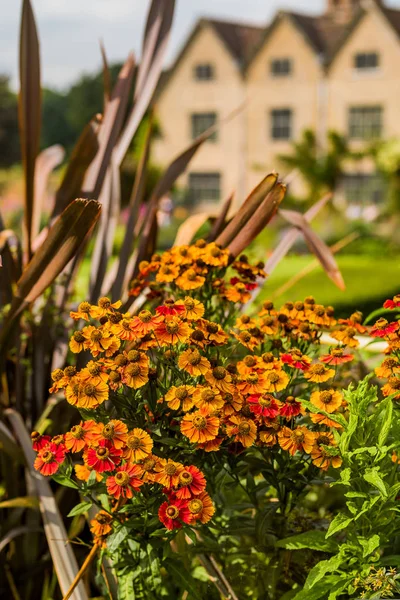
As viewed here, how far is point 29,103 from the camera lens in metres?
2.83

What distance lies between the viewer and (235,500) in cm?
246

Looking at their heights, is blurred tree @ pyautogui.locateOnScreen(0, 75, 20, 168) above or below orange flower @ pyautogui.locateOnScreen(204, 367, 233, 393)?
below

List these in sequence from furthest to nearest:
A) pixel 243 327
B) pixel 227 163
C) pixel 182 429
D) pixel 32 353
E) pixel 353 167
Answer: pixel 227 163 → pixel 353 167 → pixel 32 353 → pixel 243 327 → pixel 182 429

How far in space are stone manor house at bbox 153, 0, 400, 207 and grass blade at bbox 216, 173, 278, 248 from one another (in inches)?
1127

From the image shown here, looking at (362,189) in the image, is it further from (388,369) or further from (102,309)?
(102,309)

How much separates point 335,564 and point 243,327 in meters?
0.64

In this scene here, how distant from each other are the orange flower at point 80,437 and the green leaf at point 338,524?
0.52 meters

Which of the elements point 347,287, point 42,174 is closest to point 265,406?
point 42,174

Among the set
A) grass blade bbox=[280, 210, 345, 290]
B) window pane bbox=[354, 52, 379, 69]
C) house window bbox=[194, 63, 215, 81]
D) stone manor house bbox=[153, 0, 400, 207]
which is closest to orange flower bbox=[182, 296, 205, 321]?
grass blade bbox=[280, 210, 345, 290]

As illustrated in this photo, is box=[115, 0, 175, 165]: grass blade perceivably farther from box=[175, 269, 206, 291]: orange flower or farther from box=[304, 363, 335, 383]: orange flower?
box=[304, 363, 335, 383]: orange flower

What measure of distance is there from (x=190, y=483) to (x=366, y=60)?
109 feet

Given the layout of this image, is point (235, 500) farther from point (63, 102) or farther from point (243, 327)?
point (63, 102)

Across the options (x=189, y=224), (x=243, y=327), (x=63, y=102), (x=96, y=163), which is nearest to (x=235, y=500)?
(x=243, y=327)

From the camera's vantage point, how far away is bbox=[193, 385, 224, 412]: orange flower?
1793 mm
